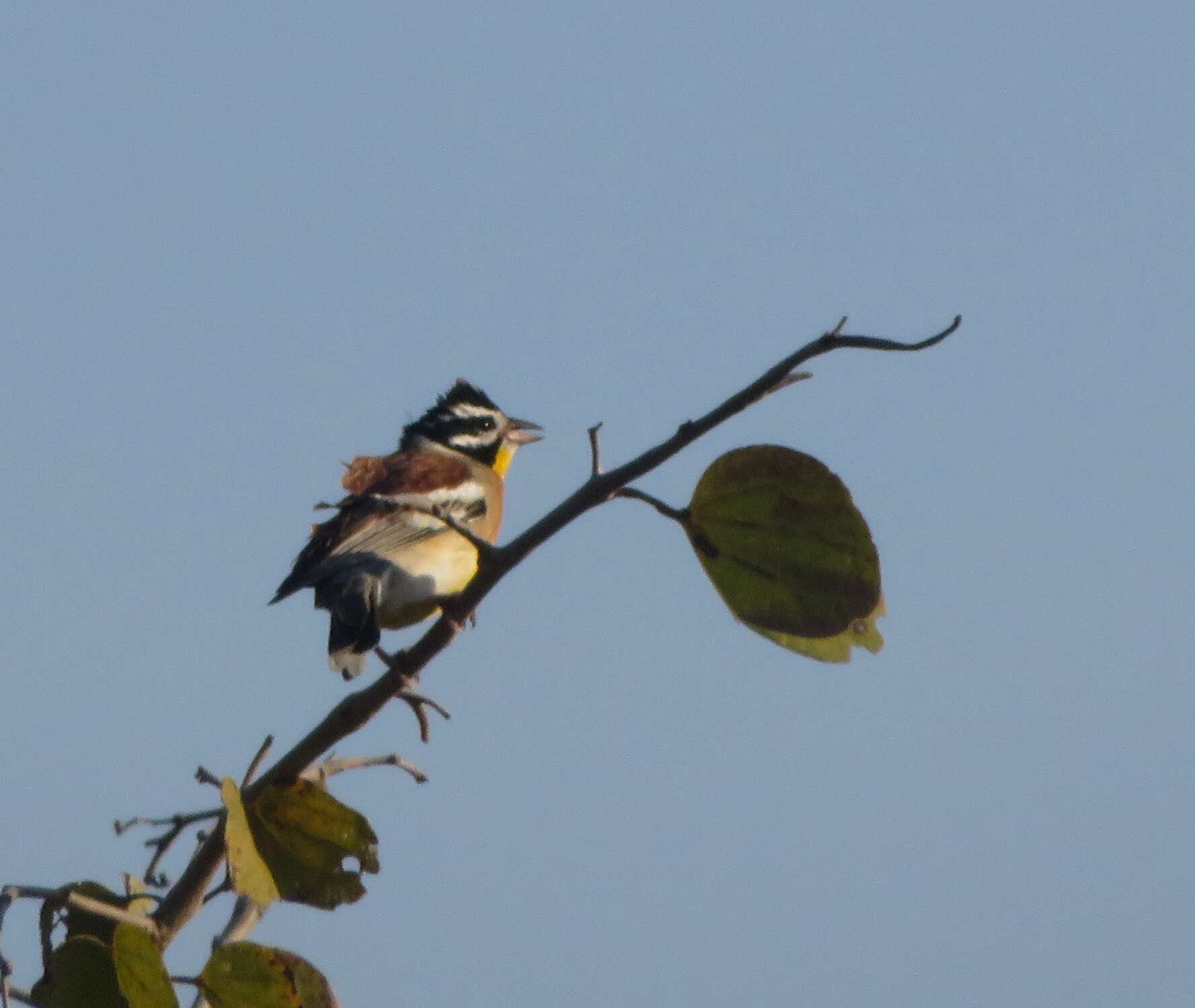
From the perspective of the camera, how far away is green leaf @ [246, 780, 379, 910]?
9.20 feet

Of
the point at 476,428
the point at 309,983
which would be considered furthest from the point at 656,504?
the point at 476,428

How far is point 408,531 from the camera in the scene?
7.59 m

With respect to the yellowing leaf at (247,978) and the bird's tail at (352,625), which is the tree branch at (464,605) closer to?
the yellowing leaf at (247,978)

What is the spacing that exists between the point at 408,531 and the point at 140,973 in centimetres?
517

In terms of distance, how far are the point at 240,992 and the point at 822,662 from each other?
1036 mm

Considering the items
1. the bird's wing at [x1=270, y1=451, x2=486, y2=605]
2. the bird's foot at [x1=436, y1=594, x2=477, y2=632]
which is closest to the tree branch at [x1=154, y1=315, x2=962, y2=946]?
the bird's foot at [x1=436, y1=594, x2=477, y2=632]

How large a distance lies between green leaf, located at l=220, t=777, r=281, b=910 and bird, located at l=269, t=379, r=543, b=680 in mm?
1451

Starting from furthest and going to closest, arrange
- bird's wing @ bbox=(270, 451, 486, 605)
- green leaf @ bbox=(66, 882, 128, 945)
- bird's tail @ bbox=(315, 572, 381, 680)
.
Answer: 1. bird's wing @ bbox=(270, 451, 486, 605)
2. bird's tail @ bbox=(315, 572, 381, 680)
3. green leaf @ bbox=(66, 882, 128, 945)

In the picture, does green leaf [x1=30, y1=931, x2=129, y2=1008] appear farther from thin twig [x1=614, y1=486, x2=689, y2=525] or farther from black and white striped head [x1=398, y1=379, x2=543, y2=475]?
black and white striped head [x1=398, y1=379, x2=543, y2=475]

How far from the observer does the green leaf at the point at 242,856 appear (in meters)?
2.58

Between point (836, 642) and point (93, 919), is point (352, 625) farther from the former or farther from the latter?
point (836, 642)

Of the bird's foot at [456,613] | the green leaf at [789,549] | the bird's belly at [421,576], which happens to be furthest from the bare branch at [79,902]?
the bird's belly at [421,576]

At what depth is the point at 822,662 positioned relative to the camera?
2.50 meters

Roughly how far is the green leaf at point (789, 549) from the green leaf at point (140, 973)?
0.98 meters
